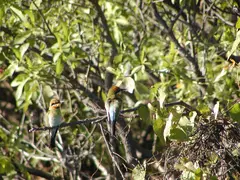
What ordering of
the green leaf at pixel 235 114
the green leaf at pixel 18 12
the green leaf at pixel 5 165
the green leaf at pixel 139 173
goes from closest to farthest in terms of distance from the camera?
the green leaf at pixel 235 114, the green leaf at pixel 139 173, the green leaf at pixel 18 12, the green leaf at pixel 5 165

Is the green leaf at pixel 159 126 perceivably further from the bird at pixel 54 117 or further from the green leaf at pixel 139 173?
the bird at pixel 54 117

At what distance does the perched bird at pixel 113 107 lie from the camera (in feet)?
13.9

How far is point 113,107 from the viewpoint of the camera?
4535 millimetres

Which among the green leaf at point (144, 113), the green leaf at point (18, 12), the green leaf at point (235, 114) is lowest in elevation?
the green leaf at point (144, 113)

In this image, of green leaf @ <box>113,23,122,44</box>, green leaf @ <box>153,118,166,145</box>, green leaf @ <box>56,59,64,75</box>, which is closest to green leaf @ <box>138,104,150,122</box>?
green leaf @ <box>153,118,166,145</box>

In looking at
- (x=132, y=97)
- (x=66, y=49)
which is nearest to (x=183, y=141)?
(x=66, y=49)

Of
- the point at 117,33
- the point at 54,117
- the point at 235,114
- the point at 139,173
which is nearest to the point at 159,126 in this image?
the point at 139,173

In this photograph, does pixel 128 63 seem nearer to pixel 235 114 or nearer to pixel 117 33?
pixel 117 33

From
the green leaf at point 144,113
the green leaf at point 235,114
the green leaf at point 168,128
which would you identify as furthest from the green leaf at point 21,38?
the green leaf at point 235,114

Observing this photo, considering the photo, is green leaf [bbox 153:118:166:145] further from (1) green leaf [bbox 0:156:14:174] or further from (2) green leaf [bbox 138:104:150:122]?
(1) green leaf [bbox 0:156:14:174]

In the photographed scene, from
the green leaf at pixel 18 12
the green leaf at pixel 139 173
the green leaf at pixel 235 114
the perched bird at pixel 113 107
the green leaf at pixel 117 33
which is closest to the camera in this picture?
the green leaf at pixel 235 114

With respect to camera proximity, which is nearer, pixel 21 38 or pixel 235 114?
pixel 235 114

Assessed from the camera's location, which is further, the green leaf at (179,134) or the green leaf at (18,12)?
the green leaf at (18,12)

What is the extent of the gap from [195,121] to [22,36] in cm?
178
